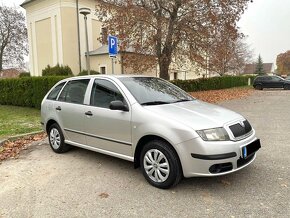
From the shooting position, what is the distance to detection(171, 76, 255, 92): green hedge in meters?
23.9

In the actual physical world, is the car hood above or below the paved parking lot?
above

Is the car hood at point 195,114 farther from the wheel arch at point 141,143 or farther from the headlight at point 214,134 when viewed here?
the wheel arch at point 141,143

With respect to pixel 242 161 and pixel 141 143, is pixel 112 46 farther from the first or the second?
pixel 242 161

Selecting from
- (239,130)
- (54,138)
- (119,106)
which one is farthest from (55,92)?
(239,130)

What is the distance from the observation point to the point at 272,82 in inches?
1164

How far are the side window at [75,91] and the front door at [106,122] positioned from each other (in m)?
0.33

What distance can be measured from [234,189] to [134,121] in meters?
1.74

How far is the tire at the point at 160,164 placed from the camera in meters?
4.02

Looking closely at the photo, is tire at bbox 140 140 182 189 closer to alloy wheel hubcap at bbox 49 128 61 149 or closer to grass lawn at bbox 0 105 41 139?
alloy wheel hubcap at bbox 49 128 61 149

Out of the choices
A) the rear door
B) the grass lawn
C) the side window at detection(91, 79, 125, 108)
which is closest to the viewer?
the side window at detection(91, 79, 125, 108)

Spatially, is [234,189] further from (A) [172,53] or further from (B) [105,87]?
(A) [172,53]

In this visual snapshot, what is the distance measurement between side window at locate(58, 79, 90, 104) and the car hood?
Answer: 1671 millimetres

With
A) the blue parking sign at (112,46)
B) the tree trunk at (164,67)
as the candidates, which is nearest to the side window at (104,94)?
the blue parking sign at (112,46)

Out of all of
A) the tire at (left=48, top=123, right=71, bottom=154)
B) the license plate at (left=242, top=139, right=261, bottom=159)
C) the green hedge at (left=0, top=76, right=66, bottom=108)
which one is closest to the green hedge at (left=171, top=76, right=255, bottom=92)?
the green hedge at (left=0, top=76, right=66, bottom=108)
